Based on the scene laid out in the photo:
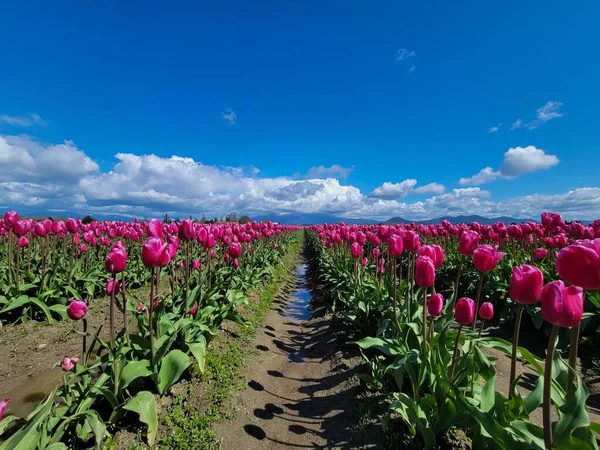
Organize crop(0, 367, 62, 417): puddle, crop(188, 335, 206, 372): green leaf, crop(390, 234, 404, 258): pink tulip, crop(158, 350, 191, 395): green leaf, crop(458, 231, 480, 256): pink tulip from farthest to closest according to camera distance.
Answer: crop(390, 234, 404, 258): pink tulip → crop(0, 367, 62, 417): puddle → crop(188, 335, 206, 372): green leaf → crop(158, 350, 191, 395): green leaf → crop(458, 231, 480, 256): pink tulip

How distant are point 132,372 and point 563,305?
12.4ft

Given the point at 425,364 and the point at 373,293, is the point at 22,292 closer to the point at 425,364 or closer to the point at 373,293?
the point at 373,293

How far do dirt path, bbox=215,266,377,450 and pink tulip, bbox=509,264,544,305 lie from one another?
2.35 meters

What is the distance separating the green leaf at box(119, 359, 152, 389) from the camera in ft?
10.8

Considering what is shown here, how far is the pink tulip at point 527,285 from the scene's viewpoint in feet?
6.97

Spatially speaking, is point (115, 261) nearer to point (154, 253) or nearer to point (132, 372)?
point (154, 253)

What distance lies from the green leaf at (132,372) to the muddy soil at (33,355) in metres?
0.79

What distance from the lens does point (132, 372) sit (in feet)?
11.0

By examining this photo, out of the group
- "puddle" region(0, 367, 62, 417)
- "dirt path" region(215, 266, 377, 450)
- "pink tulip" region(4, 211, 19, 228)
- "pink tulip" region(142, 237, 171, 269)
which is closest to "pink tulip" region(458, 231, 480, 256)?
"dirt path" region(215, 266, 377, 450)

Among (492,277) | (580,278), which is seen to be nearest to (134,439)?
(580,278)

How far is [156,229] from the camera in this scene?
13.8 ft

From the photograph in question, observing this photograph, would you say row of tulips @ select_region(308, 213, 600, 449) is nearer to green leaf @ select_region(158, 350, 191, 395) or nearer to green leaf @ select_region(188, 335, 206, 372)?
green leaf @ select_region(188, 335, 206, 372)

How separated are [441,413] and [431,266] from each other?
1.33m

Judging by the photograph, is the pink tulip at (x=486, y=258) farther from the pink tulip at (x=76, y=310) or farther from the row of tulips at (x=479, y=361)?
the pink tulip at (x=76, y=310)
